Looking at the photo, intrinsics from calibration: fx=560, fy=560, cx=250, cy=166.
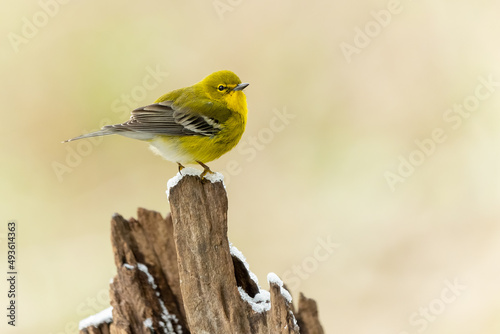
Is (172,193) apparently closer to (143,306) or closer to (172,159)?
(172,159)

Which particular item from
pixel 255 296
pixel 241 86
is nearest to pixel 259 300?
pixel 255 296

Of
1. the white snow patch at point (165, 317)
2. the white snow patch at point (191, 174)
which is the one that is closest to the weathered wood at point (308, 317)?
the white snow patch at point (165, 317)

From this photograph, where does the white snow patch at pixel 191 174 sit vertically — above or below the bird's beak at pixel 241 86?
below

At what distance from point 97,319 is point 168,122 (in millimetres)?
1512

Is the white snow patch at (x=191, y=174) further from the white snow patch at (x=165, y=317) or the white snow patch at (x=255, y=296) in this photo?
the white snow patch at (x=165, y=317)

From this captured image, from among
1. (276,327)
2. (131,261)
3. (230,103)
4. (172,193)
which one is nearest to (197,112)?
(230,103)

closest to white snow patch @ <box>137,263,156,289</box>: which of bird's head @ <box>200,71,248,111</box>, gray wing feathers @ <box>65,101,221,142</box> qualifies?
gray wing feathers @ <box>65,101,221,142</box>

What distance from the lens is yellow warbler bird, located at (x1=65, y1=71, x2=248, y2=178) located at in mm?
4043

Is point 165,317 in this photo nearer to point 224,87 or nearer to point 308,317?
point 308,317

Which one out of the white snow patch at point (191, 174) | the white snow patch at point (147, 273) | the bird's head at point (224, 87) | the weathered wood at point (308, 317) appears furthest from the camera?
the bird's head at point (224, 87)

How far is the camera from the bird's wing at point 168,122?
3.99 meters

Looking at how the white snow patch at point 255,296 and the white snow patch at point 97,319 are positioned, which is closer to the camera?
the white snow patch at point 255,296

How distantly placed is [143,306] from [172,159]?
3.49 ft

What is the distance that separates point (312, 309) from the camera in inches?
152
